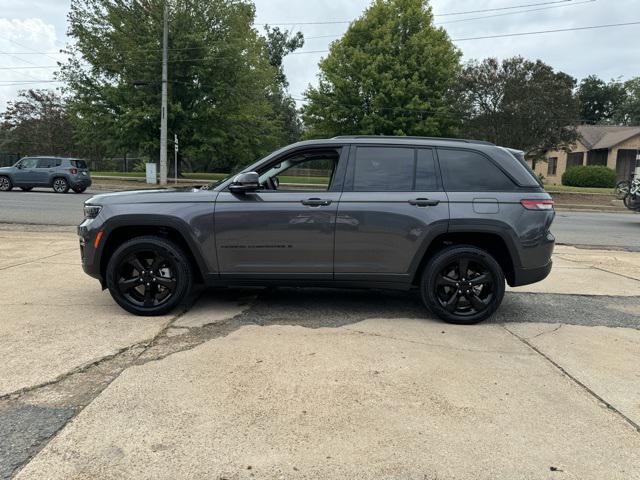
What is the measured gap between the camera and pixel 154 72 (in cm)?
2619

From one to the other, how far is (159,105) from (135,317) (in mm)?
24260

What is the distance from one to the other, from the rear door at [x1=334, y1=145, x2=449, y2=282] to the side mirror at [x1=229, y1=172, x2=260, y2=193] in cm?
81

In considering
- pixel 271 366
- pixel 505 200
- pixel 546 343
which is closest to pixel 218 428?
pixel 271 366

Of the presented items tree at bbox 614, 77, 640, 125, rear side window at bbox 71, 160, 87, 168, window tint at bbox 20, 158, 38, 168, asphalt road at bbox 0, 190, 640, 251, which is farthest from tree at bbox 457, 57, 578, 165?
tree at bbox 614, 77, 640, 125

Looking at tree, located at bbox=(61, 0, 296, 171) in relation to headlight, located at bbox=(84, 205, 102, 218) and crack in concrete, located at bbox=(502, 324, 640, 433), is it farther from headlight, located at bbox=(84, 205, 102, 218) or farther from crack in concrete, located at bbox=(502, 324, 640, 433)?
crack in concrete, located at bbox=(502, 324, 640, 433)

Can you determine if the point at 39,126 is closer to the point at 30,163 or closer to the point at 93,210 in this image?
the point at 30,163

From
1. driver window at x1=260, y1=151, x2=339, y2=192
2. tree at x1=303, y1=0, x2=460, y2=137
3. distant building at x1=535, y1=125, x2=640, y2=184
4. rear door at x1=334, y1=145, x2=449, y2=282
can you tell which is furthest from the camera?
distant building at x1=535, y1=125, x2=640, y2=184

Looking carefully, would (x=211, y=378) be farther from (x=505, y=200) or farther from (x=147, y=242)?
(x=505, y=200)

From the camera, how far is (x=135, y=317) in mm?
4824

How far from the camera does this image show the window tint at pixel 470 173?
478 centimetres

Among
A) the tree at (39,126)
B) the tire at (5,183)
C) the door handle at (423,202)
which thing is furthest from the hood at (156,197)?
the tree at (39,126)

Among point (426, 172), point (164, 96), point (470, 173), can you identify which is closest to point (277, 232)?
point (426, 172)

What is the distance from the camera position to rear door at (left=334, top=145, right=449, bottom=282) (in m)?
4.66

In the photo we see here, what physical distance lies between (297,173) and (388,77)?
82.2ft
